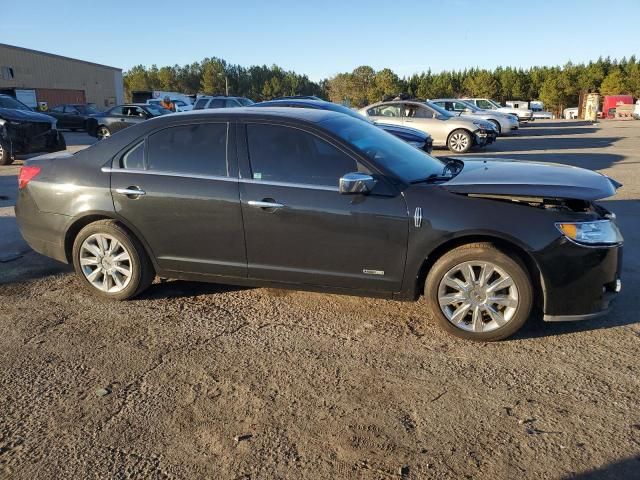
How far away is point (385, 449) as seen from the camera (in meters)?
2.53

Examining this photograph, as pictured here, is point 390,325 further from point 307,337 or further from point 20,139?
point 20,139

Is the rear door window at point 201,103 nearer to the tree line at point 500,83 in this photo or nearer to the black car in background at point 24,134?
the black car in background at point 24,134

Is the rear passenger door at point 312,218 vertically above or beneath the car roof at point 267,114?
beneath

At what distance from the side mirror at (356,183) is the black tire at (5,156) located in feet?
38.9

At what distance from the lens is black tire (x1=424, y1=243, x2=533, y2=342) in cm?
345

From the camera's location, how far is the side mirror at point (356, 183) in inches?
138

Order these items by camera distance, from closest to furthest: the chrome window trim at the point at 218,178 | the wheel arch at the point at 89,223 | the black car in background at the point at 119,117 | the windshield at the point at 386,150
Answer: the chrome window trim at the point at 218,178 → the windshield at the point at 386,150 → the wheel arch at the point at 89,223 → the black car in background at the point at 119,117

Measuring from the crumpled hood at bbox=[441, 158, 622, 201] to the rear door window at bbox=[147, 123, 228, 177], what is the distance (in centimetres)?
180

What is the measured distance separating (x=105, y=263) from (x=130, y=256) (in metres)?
0.28

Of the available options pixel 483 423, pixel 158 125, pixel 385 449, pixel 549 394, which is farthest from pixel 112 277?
pixel 549 394

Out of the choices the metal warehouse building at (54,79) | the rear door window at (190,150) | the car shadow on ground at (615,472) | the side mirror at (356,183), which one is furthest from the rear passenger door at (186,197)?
the metal warehouse building at (54,79)

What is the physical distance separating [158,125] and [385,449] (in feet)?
10.4

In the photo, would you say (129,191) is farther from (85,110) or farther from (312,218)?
(85,110)

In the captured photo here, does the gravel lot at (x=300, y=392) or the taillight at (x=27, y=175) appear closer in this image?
the gravel lot at (x=300, y=392)
